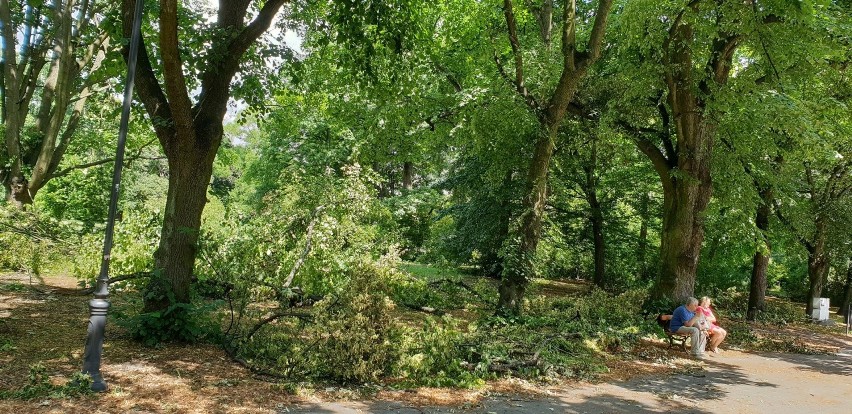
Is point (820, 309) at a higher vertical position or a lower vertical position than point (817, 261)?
lower

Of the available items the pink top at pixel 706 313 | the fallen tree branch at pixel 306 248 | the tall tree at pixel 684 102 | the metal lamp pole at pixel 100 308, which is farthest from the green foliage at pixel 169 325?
the tall tree at pixel 684 102

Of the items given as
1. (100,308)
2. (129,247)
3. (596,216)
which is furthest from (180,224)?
(596,216)

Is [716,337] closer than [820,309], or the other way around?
[716,337]

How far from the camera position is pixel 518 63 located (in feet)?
39.1

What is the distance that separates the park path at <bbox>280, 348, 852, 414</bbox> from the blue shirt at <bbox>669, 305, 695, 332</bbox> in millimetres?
836

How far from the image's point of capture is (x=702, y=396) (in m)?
7.38

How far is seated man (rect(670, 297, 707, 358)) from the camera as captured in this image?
10.2 meters

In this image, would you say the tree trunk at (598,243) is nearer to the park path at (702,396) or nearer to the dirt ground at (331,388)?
the park path at (702,396)

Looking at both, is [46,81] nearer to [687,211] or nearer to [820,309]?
[687,211]

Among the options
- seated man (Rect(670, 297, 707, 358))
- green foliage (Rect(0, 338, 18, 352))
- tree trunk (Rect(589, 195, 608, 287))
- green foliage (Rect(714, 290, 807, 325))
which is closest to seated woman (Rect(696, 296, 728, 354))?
seated man (Rect(670, 297, 707, 358))

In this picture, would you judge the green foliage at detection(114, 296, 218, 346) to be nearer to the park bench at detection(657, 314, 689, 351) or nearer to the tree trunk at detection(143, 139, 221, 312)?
the tree trunk at detection(143, 139, 221, 312)

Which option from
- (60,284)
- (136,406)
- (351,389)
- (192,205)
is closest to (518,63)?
(192,205)

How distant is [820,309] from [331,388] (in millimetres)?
19078

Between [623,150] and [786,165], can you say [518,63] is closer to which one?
[623,150]
